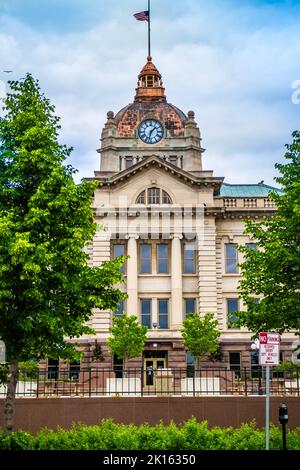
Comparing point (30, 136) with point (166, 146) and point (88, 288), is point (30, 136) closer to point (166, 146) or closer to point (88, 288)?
point (88, 288)

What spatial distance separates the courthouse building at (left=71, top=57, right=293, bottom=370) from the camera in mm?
48906

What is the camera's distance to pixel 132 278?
49344mm

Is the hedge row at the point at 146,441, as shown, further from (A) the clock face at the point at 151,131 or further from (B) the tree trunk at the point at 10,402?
(A) the clock face at the point at 151,131

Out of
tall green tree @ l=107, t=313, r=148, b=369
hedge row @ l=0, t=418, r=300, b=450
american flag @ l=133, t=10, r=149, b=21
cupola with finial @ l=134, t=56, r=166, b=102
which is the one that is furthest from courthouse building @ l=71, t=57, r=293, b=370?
hedge row @ l=0, t=418, r=300, b=450

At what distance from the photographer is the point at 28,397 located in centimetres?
2252

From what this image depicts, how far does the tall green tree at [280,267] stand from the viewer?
21.9 meters

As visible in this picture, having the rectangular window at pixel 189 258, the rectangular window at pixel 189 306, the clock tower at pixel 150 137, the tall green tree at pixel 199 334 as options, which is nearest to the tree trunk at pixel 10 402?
the tall green tree at pixel 199 334

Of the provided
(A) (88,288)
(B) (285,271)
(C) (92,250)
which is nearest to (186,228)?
(C) (92,250)

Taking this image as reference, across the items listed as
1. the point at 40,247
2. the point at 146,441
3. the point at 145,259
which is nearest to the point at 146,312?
the point at 145,259

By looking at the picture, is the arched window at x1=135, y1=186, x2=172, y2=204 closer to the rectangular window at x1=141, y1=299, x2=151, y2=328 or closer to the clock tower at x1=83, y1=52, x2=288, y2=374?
the clock tower at x1=83, y1=52, x2=288, y2=374

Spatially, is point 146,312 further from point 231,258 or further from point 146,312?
point 231,258

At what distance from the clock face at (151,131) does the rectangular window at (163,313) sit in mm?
14610

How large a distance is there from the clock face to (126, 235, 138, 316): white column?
1034cm

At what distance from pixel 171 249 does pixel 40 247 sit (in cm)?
3305
